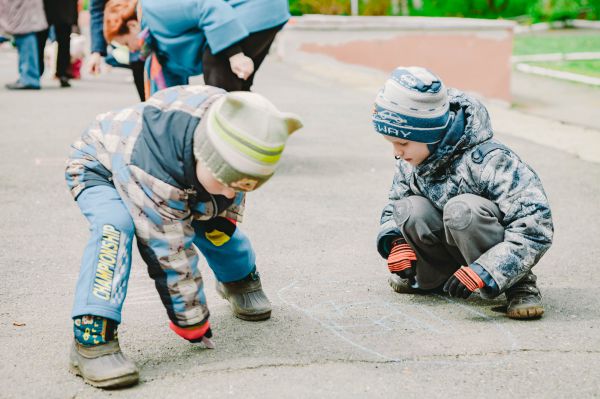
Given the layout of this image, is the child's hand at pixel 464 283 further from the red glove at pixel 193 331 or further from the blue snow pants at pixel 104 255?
the blue snow pants at pixel 104 255

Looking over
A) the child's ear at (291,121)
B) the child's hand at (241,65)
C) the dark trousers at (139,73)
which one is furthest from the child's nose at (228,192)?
the dark trousers at (139,73)

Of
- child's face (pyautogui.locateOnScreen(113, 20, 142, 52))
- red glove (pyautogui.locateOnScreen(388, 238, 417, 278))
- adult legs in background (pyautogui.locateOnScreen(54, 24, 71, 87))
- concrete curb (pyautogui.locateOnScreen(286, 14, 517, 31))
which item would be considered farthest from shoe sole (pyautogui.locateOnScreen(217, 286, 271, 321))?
concrete curb (pyautogui.locateOnScreen(286, 14, 517, 31))

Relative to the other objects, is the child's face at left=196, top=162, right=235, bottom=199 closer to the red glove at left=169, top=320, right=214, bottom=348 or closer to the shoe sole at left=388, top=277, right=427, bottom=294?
the red glove at left=169, top=320, right=214, bottom=348

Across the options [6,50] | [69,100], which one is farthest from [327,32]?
[6,50]

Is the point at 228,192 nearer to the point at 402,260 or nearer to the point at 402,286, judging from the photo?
the point at 402,260

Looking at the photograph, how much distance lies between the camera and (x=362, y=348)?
117 inches

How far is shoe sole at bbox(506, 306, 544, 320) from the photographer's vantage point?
322 centimetres

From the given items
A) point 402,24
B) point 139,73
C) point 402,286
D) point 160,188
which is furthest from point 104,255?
point 402,24

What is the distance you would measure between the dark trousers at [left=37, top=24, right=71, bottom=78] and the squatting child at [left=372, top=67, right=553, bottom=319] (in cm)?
749

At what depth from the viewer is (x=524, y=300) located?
10.7 ft

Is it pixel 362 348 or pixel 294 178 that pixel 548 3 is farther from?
pixel 362 348

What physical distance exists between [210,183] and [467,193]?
1.14m

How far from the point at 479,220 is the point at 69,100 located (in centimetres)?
677

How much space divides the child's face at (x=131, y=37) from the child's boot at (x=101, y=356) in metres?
2.28
